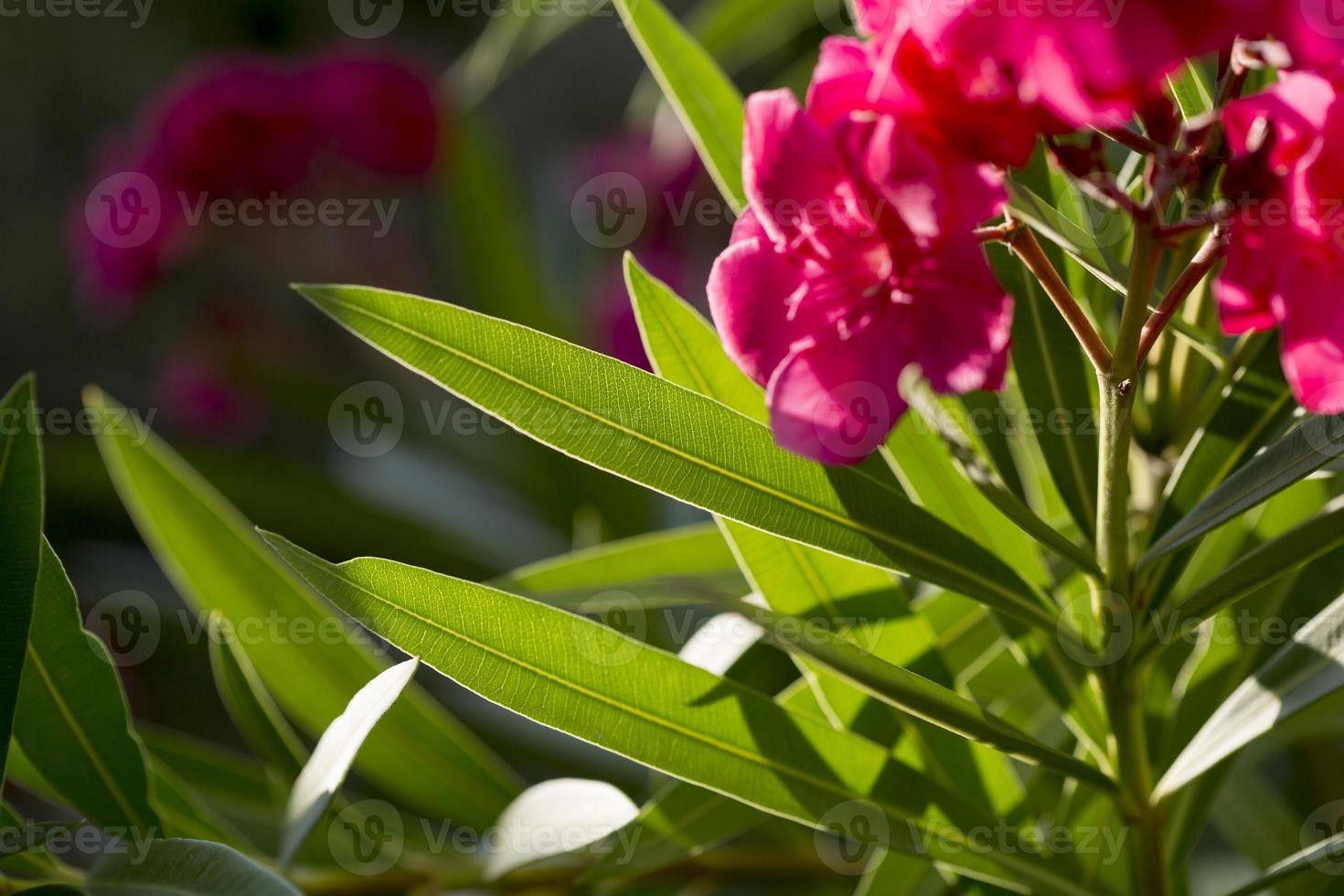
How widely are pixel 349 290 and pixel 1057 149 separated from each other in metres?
0.29

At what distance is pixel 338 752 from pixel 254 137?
3.80 feet

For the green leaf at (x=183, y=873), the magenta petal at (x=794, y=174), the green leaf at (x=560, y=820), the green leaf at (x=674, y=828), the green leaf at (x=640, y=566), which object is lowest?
the green leaf at (x=674, y=828)

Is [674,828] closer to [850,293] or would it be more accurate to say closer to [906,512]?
[906,512]

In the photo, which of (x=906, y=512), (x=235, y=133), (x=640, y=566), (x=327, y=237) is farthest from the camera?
(x=327, y=237)

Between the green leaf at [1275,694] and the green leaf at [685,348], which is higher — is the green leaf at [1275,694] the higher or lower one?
the lower one

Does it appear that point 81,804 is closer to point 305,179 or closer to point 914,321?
point 914,321

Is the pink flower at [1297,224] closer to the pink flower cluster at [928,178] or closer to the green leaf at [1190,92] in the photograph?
the pink flower cluster at [928,178]

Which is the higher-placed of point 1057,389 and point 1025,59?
point 1025,59

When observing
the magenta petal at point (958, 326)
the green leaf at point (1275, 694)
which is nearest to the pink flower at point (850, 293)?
the magenta petal at point (958, 326)

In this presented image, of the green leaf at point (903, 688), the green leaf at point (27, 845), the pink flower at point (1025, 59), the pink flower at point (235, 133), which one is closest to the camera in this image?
the pink flower at point (1025, 59)

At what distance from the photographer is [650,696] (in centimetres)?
56

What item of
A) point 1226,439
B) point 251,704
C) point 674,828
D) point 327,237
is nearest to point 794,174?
point 1226,439

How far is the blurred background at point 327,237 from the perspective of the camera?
1498 mm

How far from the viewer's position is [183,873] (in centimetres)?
52
